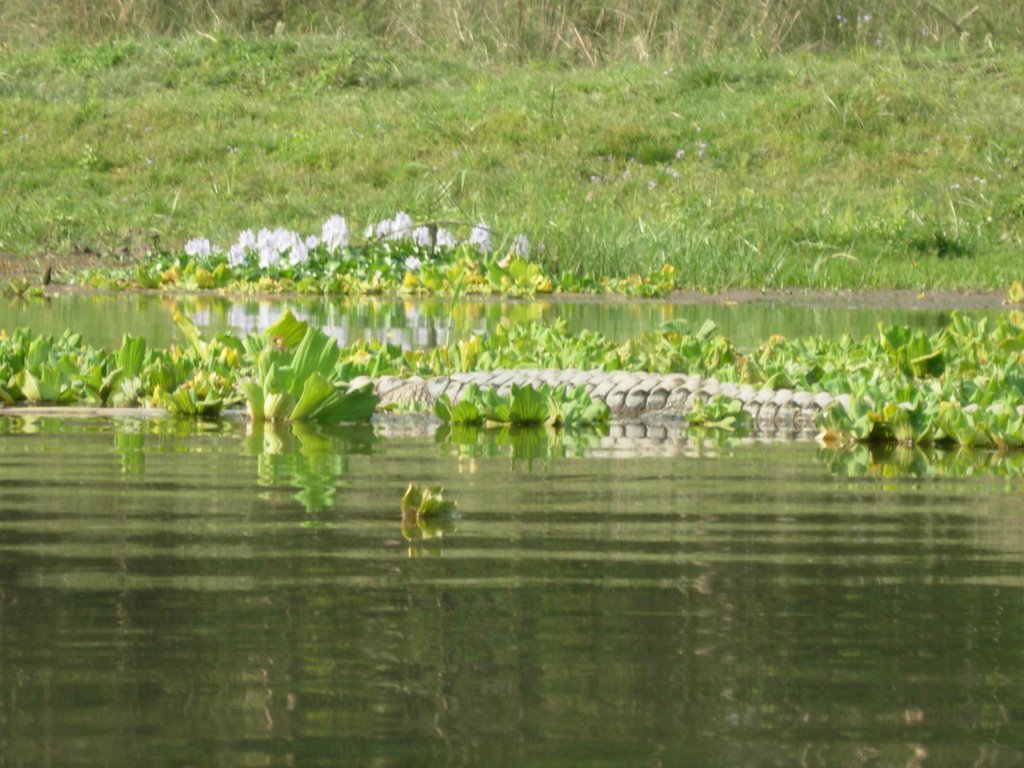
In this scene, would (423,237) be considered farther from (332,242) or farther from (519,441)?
(519,441)

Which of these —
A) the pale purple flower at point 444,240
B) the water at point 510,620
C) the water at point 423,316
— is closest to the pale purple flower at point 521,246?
Answer: the pale purple flower at point 444,240

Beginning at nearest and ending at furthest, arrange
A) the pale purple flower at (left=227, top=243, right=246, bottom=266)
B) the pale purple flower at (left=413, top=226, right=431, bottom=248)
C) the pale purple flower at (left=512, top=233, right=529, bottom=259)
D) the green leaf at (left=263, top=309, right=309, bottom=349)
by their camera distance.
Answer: the green leaf at (left=263, top=309, right=309, bottom=349) < the pale purple flower at (left=512, top=233, right=529, bottom=259) < the pale purple flower at (left=413, top=226, right=431, bottom=248) < the pale purple flower at (left=227, top=243, right=246, bottom=266)

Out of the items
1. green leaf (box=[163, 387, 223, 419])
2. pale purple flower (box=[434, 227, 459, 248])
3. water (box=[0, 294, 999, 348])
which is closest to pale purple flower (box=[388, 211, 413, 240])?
pale purple flower (box=[434, 227, 459, 248])

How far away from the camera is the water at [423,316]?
441 inches

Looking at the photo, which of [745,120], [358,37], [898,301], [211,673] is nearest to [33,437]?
[211,673]

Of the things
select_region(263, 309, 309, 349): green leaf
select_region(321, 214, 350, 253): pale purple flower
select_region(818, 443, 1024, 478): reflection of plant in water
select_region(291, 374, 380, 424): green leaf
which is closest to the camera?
select_region(818, 443, 1024, 478): reflection of plant in water

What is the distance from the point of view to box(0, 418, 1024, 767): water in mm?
2488

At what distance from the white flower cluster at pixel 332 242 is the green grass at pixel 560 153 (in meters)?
0.35

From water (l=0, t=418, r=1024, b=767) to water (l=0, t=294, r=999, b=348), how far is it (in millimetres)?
5547

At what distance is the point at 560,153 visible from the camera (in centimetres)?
2159

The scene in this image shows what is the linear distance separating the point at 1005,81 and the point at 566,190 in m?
5.95

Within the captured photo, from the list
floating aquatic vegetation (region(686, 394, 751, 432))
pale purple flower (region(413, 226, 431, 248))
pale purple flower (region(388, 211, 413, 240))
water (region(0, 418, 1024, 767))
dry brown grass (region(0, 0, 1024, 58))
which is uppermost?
dry brown grass (region(0, 0, 1024, 58))

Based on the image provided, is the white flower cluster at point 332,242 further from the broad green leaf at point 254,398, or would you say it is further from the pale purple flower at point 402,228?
the broad green leaf at point 254,398

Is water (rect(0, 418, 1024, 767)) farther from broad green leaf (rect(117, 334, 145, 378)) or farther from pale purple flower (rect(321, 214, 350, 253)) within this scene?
pale purple flower (rect(321, 214, 350, 253))
